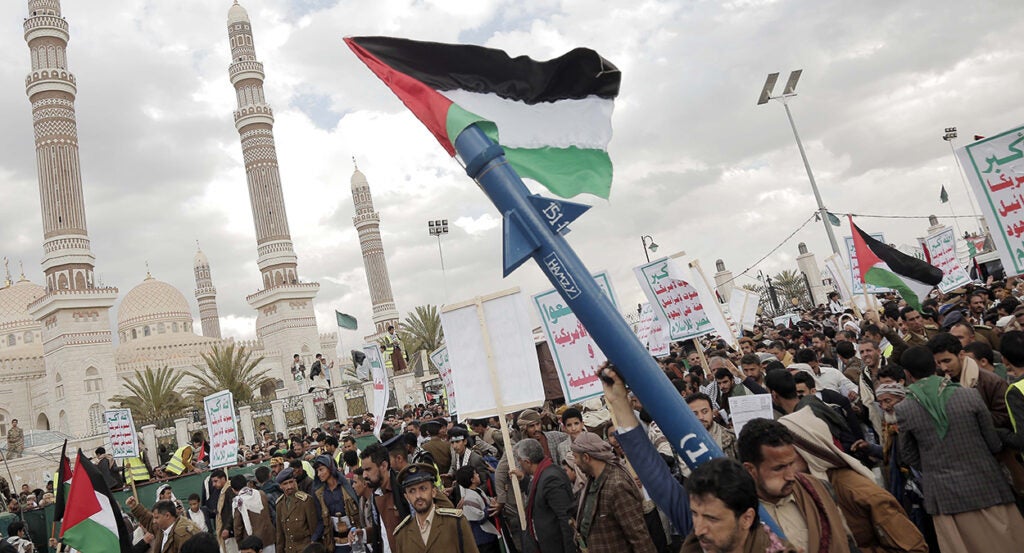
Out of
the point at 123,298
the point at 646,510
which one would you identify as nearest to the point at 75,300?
the point at 123,298

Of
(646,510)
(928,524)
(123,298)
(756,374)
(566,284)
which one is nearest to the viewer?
(566,284)

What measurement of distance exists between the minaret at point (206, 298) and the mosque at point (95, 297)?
4.51 m

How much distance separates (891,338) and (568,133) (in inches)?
139

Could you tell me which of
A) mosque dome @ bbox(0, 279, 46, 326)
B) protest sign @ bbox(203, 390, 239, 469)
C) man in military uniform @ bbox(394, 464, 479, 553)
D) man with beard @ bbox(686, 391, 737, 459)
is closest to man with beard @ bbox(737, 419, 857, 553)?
man with beard @ bbox(686, 391, 737, 459)

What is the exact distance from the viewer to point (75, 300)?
31.8m

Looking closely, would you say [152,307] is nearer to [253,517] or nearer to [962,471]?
[253,517]

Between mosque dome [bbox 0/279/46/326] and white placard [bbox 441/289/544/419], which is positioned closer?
white placard [bbox 441/289/544/419]

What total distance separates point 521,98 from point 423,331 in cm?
3555

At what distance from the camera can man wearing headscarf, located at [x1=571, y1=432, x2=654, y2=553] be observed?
371 cm

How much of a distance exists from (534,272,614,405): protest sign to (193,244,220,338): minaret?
6089 centimetres

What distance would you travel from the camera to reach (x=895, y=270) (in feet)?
25.3

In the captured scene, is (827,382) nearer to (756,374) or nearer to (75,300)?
(756,374)

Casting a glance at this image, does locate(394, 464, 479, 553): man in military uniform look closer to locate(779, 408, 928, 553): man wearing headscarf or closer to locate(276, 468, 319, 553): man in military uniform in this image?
locate(779, 408, 928, 553): man wearing headscarf

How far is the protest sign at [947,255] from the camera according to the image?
11.7m
